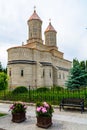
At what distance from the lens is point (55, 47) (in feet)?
155

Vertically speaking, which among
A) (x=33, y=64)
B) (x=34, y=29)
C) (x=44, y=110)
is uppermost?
(x=34, y=29)

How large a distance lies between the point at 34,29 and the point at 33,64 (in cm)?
917

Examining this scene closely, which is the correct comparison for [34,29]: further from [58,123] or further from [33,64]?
[58,123]

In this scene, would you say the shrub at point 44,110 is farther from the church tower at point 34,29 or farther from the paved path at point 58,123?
the church tower at point 34,29

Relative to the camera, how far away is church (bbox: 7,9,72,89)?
35.6 m

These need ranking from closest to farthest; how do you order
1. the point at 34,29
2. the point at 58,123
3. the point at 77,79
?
the point at 58,123 < the point at 77,79 < the point at 34,29

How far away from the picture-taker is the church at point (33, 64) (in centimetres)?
3559


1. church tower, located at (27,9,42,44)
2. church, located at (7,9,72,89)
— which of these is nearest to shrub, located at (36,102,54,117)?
church, located at (7,9,72,89)

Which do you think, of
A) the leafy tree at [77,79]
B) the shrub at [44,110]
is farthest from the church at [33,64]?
the shrub at [44,110]

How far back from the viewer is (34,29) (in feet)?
138

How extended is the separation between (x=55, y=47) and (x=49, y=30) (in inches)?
173

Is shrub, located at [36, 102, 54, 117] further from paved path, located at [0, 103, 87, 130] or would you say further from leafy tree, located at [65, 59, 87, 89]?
leafy tree, located at [65, 59, 87, 89]

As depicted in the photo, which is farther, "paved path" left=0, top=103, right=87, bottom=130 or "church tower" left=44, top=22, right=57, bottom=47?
"church tower" left=44, top=22, right=57, bottom=47

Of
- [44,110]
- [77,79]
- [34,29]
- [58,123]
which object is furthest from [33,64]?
[44,110]
